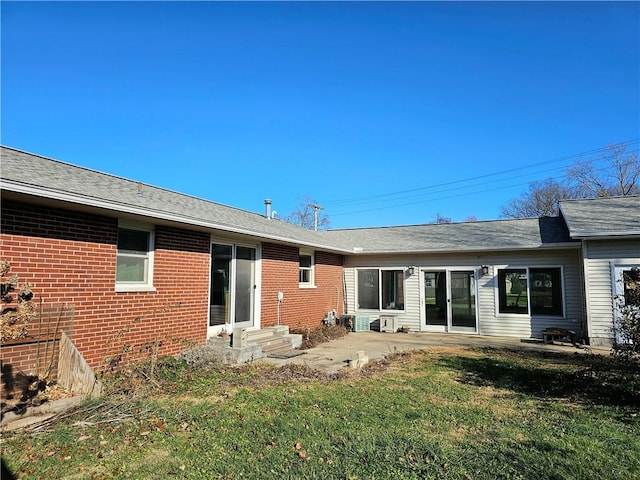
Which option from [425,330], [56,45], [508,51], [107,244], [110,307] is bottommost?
[425,330]

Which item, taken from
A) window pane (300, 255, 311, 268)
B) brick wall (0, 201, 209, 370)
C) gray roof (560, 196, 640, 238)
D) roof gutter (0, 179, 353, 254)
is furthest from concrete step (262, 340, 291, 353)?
gray roof (560, 196, 640, 238)

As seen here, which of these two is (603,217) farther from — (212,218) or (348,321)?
(212,218)

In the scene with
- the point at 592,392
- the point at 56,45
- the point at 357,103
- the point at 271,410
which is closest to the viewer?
the point at 271,410

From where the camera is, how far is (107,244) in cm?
682

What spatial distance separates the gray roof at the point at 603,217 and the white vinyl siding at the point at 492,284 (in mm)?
1105

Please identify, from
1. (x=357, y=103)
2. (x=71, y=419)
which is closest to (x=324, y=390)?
(x=71, y=419)

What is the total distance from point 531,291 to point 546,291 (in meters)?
0.44

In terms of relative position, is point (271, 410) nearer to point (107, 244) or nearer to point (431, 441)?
point (431, 441)

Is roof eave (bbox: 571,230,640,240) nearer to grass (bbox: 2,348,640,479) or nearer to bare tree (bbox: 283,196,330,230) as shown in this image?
grass (bbox: 2,348,640,479)

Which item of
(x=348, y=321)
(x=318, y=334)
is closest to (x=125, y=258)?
(x=318, y=334)

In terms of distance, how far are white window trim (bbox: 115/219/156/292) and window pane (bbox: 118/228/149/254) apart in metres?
0.06

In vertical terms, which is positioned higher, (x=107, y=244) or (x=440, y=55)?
(x=440, y=55)

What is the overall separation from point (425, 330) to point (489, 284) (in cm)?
289

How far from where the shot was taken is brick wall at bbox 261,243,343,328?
11227 mm
